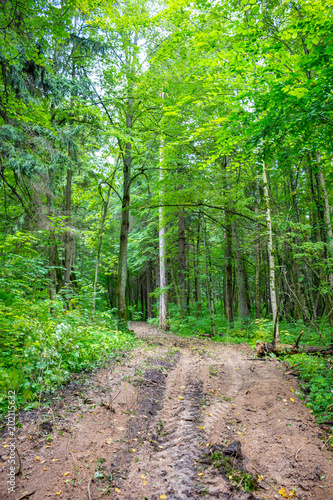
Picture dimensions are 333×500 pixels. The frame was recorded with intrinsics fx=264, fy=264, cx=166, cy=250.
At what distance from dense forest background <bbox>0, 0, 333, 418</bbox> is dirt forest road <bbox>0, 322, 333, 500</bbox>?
584 millimetres

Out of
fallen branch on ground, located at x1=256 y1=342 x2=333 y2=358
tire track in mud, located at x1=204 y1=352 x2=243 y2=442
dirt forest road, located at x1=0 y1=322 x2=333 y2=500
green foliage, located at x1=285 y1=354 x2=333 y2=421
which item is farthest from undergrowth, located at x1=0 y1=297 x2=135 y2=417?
fallen branch on ground, located at x1=256 y1=342 x2=333 y2=358

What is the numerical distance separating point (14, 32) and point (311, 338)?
10610mm

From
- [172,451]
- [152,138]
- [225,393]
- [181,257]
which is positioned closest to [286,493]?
[172,451]

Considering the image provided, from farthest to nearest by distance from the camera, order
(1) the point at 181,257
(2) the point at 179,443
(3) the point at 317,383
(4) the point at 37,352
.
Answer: (1) the point at 181,257 → (3) the point at 317,383 → (4) the point at 37,352 → (2) the point at 179,443

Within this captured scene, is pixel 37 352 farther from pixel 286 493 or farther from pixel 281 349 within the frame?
pixel 281 349

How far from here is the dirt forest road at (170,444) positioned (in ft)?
8.44

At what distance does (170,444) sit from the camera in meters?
3.33

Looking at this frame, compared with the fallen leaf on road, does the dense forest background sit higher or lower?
higher

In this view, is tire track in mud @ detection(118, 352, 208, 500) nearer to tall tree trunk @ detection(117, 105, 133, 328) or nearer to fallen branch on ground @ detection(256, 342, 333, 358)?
fallen branch on ground @ detection(256, 342, 333, 358)

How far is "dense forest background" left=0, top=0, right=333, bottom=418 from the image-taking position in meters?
4.17

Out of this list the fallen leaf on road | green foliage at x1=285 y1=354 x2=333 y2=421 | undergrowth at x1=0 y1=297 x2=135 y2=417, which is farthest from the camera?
green foliage at x1=285 y1=354 x2=333 y2=421

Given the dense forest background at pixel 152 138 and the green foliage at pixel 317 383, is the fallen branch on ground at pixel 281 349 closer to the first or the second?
the dense forest background at pixel 152 138

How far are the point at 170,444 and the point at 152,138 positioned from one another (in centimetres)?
967

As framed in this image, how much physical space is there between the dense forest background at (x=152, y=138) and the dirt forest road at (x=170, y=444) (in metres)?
0.58
